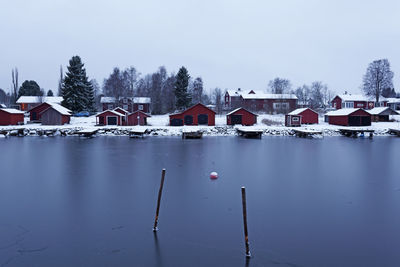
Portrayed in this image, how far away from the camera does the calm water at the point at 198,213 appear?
855 centimetres

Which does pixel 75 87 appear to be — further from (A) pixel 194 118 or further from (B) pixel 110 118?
(A) pixel 194 118

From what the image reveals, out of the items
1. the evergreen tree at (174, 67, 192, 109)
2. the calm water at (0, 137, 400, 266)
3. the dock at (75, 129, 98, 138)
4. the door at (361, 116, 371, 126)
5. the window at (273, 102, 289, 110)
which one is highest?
the evergreen tree at (174, 67, 192, 109)

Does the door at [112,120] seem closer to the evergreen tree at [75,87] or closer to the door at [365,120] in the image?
the evergreen tree at [75,87]

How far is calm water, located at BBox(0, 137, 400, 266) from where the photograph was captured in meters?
8.55

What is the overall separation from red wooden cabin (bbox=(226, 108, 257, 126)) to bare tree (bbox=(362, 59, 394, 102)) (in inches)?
1250

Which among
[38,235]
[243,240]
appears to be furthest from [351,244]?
[38,235]

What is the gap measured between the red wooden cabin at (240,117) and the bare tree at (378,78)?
31753 millimetres

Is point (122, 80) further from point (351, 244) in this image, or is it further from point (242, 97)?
point (351, 244)

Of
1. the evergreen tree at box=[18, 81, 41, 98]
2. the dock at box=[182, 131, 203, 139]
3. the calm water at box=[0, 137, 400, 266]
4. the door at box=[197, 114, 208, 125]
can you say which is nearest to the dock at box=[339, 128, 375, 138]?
the door at box=[197, 114, 208, 125]

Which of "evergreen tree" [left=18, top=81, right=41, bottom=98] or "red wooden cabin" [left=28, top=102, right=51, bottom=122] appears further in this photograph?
"evergreen tree" [left=18, top=81, right=41, bottom=98]

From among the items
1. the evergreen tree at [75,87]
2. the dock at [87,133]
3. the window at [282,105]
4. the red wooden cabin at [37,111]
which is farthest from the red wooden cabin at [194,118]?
the window at [282,105]

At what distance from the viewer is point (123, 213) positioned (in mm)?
11883

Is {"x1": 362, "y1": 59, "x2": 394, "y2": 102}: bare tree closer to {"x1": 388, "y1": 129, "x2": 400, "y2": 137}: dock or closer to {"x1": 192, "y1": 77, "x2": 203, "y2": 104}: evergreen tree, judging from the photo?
{"x1": 388, "y1": 129, "x2": 400, "y2": 137}: dock

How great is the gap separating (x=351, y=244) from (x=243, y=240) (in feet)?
11.1
